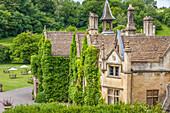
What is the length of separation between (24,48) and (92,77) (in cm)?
7034

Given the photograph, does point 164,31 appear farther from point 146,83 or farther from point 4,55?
point 146,83

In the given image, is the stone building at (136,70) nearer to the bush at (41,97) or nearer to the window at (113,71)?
the window at (113,71)

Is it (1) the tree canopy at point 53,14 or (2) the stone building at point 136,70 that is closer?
(2) the stone building at point 136,70

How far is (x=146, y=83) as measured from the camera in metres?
30.1

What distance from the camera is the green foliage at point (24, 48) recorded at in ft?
332

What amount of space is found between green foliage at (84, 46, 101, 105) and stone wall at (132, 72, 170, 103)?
215 inches

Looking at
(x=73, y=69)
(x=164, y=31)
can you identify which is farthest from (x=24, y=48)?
(x=73, y=69)

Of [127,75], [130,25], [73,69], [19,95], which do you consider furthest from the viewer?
[19,95]

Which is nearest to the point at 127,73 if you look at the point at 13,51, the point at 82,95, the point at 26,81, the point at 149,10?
the point at 82,95

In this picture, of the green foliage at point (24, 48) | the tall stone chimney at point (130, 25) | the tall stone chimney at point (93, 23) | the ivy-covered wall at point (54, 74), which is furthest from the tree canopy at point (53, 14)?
the tall stone chimney at point (130, 25)

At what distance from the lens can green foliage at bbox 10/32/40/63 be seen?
332 feet

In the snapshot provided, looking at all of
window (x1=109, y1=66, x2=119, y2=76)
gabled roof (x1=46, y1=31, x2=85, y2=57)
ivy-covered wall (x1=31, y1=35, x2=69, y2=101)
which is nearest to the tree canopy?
gabled roof (x1=46, y1=31, x2=85, y2=57)

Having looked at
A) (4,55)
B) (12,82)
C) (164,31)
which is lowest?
(12,82)

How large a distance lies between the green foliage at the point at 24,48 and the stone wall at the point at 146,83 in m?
74.6
